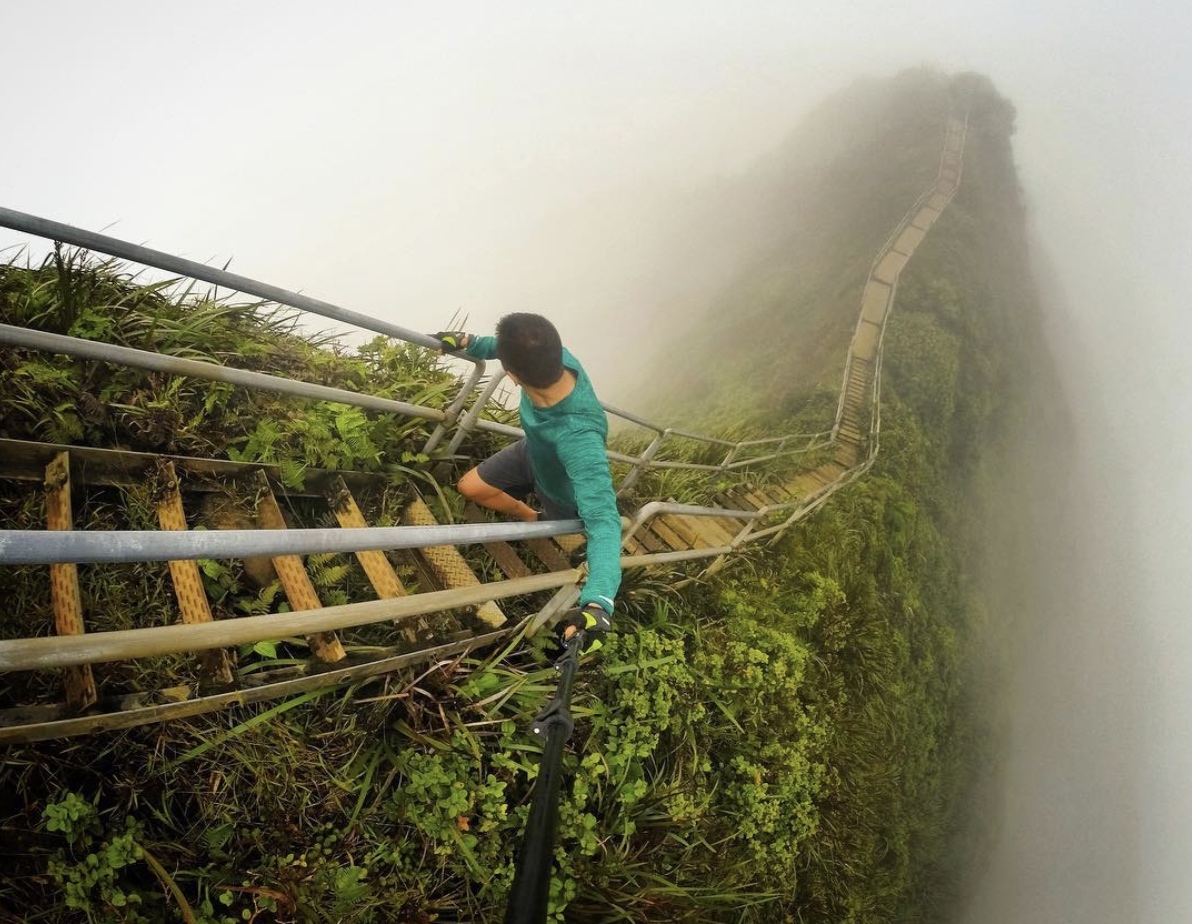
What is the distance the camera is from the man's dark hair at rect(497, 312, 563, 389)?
214 cm

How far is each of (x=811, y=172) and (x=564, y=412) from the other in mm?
29880

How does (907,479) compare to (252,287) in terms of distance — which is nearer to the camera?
(252,287)

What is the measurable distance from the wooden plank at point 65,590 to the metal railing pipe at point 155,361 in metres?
0.46

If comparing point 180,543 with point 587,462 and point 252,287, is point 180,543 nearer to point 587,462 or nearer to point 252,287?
point 587,462

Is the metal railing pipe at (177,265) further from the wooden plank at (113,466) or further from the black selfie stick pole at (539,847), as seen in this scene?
the black selfie stick pole at (539,847)

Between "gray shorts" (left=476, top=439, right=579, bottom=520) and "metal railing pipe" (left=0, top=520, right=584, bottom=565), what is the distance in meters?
1.57

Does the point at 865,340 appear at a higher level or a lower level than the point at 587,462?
higher

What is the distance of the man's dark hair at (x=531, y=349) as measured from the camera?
2.14m

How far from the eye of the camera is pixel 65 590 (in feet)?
5.74

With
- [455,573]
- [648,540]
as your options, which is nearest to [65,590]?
[455,573]

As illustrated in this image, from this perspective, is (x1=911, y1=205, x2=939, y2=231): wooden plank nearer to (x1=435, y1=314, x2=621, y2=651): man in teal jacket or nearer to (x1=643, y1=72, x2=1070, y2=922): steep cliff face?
(x1=643, y1=72, x2=1070, y2=922): steep cliff face

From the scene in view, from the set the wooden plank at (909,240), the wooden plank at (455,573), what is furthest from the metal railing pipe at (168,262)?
the wooden plank at (909,240)

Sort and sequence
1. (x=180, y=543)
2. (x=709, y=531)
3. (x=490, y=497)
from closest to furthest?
1. (x=180, y=543)
2. (x=490, y=497)
3. (x=709, y=531)

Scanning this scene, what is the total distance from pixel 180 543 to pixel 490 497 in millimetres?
2326
